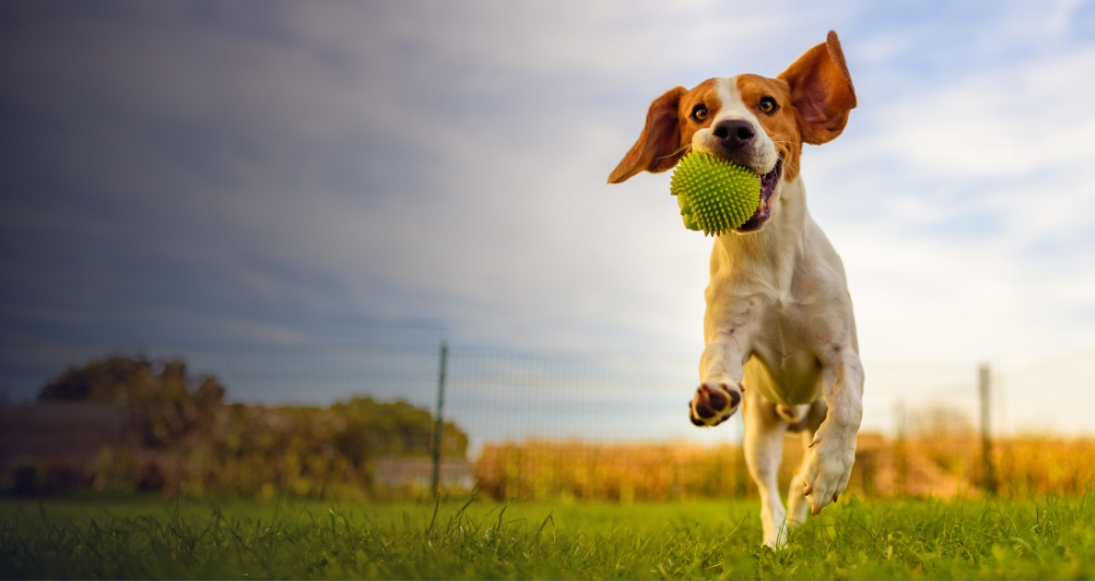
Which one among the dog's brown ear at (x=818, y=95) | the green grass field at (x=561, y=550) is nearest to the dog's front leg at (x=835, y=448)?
the green grass field at (x=561, y=550)

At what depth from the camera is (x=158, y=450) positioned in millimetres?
11922

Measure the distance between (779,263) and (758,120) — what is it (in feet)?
2.21

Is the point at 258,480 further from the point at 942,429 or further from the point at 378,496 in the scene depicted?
the point at 942,429

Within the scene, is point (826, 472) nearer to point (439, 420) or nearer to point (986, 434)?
point (439, 420)

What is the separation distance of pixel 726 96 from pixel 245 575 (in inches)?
108

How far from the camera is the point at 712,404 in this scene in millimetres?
2855

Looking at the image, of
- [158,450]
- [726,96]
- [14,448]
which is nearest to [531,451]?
[158,450]

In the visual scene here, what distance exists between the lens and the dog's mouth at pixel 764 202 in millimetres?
3426

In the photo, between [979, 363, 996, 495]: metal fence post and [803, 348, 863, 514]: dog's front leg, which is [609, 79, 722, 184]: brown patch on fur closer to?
[803, 348, 863, 514]: dog's front leg

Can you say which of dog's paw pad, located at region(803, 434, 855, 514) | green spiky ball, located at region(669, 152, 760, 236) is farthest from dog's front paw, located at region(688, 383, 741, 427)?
green spiky ball, located at region(669, 152, 760, 236)

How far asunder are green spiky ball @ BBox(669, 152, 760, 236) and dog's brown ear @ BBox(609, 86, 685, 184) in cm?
62

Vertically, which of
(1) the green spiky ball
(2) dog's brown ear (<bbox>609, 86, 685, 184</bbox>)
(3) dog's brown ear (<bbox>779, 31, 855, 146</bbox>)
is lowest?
(1) the green spiky ball

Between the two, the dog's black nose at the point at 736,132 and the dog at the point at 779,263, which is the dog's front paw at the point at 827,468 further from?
the dog's black nose at the point at 736,132

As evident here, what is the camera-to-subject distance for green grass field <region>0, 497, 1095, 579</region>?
106 inches
